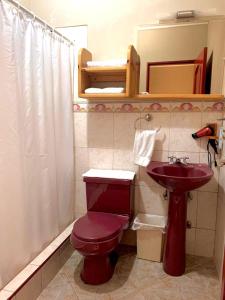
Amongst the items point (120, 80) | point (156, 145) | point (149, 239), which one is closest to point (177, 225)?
point (149, 239)

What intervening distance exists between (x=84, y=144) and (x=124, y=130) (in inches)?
16.2

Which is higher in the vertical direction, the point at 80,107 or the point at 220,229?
the point at 80,107

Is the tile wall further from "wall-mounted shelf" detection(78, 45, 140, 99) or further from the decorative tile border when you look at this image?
"wall-mounted shelf" detection(78, 45, 140, 99)

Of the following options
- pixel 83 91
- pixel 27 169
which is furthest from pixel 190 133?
pixel 27 169

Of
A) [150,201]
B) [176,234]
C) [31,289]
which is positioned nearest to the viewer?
[31,289]

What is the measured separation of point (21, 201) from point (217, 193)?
5.05 ft

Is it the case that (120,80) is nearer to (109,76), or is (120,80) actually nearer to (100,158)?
(109,76)

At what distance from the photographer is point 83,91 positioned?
2.06 metres

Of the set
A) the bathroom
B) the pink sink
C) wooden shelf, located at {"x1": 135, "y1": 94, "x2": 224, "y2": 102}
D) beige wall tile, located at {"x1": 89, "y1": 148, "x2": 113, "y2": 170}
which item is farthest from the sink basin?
wooden shelf, located at {"x1": 135, "y1": 94, "x2": 224, "y2": 102}

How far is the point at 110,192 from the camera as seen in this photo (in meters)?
2.07

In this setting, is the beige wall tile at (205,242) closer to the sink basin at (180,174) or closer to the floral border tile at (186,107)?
the sink basin at (180,174)

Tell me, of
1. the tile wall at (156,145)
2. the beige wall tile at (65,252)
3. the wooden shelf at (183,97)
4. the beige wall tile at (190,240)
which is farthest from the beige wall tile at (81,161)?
the beige wall tile at (190,240)

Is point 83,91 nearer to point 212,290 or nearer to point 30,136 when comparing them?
point 30,136

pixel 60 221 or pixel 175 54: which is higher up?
pixel 175 54
